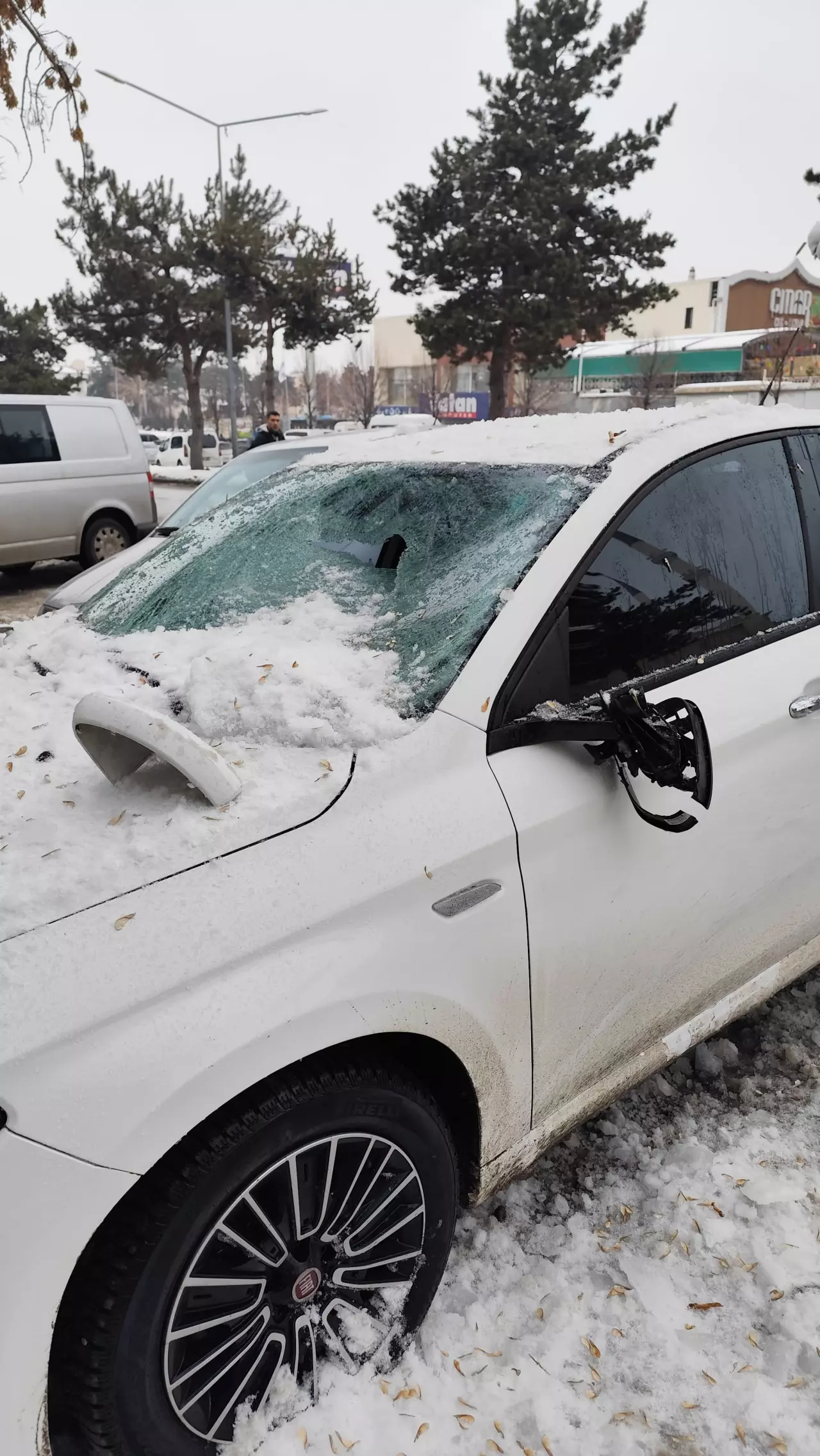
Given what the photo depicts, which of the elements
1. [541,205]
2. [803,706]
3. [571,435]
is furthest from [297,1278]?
[541,205]

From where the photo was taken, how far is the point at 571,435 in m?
2.34

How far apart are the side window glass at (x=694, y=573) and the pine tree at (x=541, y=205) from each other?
78.8ft

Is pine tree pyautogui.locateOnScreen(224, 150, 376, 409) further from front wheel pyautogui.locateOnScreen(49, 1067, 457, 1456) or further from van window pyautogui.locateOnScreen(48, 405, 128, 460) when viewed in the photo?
front wheel pyautogui.locateOnScreen(49, 1067, 457, 1456)

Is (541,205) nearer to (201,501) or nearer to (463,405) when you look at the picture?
(201,501)

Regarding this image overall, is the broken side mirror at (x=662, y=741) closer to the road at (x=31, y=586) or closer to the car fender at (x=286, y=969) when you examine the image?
the car fender at (x=286, y=969)

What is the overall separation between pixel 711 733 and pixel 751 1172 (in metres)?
1.13

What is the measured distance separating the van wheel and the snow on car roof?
333 inches

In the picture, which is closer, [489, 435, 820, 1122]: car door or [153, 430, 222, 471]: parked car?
[489, 435, 820, 1122]: car door

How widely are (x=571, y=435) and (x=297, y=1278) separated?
6.42 feet

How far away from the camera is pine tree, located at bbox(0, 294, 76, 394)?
100.0 ft

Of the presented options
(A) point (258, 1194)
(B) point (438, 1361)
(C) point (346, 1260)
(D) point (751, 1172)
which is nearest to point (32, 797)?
(A) point (258, 1194)

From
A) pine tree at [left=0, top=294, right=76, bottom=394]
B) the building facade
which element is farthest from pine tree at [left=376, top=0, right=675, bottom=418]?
Answer: the building facade

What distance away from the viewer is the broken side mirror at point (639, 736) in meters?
1.70

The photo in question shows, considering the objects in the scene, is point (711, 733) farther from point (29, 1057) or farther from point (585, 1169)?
point (29, 1057)
